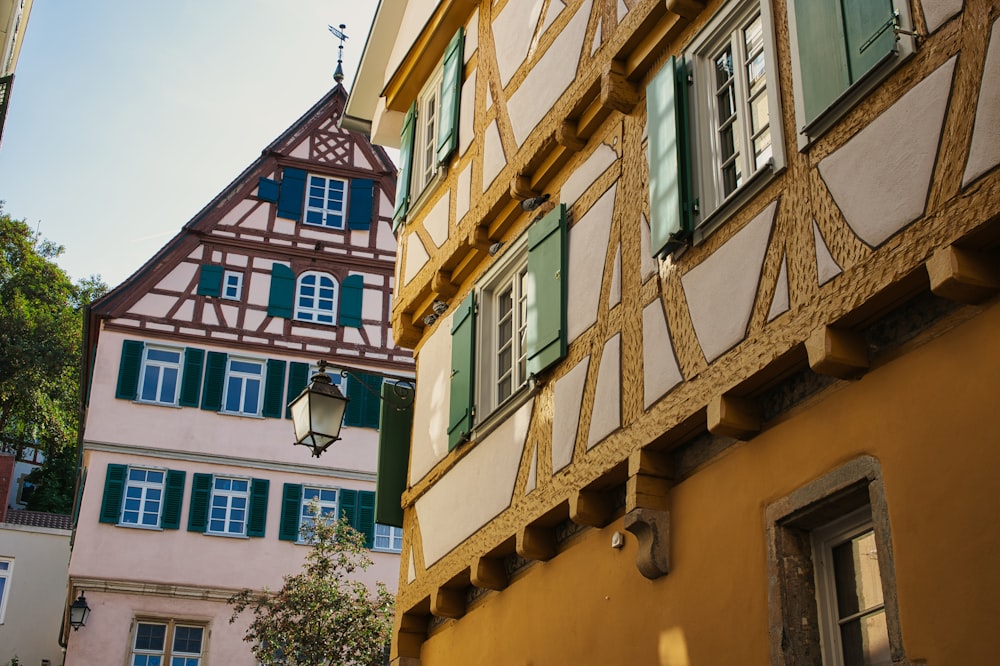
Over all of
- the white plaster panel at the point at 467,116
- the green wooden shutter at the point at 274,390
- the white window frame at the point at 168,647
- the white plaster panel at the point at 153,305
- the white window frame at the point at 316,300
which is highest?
the white window frame at the point at 316,300

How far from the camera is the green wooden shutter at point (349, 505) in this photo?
23.1 metres

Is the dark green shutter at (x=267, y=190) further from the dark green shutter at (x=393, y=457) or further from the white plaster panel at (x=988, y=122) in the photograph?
the white plaster panel at (x=988, y=122)

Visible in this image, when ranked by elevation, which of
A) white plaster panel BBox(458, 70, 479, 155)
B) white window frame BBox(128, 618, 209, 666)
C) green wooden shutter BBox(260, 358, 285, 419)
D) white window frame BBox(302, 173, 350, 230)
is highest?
white window frame BBox(302, 173, 350, 230)

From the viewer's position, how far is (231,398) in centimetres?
2372

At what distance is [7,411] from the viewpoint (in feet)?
123

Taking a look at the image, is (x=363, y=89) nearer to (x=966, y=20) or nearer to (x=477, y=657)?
(x=477, y=657)

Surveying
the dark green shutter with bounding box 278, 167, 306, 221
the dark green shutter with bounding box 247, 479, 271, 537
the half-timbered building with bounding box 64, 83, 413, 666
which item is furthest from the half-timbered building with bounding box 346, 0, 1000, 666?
the dark green shutter with bounding box 278, 167, 306, 221

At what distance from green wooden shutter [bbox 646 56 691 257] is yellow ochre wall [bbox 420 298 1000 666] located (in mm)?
1201

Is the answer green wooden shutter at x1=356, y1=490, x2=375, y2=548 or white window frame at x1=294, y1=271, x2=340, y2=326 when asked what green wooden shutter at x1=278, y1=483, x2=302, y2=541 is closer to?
green wooden shutter at x1=356, y1=490, x2=375, y2=548

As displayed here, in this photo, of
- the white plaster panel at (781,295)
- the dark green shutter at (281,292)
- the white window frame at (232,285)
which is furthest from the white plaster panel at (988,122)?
the white window frame at (232,285)

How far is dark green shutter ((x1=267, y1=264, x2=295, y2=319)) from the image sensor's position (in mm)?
24562

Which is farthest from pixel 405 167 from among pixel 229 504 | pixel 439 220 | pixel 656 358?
pixel 229 504

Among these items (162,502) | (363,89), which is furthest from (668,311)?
(162,502)

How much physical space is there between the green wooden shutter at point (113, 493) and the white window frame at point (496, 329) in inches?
562
